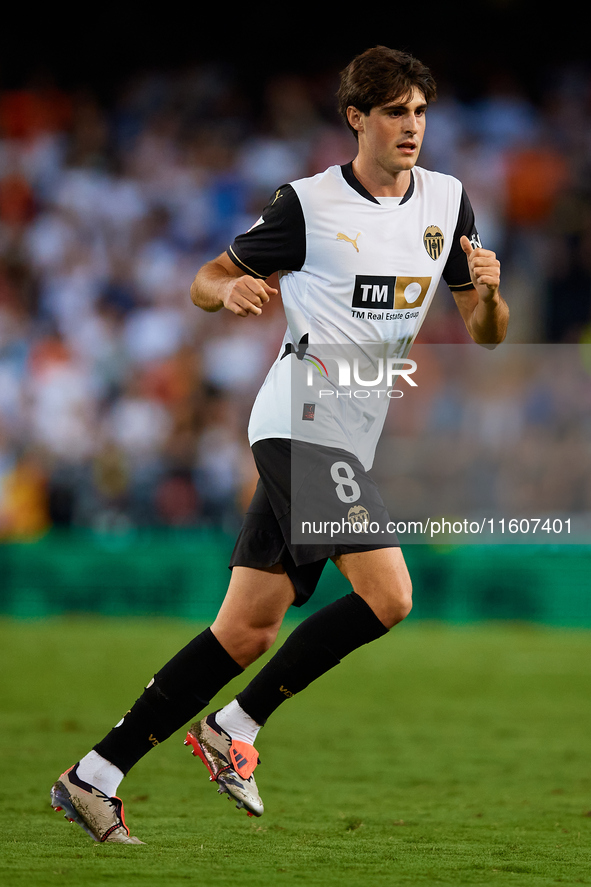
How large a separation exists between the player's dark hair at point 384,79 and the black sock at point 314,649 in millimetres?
1619

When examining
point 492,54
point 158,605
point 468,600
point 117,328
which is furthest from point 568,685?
point 492,54

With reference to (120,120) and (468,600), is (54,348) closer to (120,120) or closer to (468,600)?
(120,120)

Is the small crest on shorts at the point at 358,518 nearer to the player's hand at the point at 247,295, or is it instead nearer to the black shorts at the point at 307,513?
the black shorts at the point at 307,513

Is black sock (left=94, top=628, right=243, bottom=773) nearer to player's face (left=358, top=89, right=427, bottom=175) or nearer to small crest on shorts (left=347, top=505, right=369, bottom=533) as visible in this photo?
small crest on shorts (left=347, top=505, right=369, bottom=533)

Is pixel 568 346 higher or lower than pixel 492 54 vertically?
lower

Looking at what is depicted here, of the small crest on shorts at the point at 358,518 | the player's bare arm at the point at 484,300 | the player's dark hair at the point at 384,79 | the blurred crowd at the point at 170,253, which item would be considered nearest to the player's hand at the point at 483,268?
the player's bare arm at the point at 484,300

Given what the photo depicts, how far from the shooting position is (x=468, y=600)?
1013 cm

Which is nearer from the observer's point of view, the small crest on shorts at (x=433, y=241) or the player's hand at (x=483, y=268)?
the player's hand at (x=483, y=268)

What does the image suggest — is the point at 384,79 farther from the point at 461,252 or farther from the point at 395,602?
the point at 395,602

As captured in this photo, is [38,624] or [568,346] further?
[568,346]

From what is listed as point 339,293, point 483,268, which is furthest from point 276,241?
point 483,268

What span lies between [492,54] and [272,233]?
11488 millimetres

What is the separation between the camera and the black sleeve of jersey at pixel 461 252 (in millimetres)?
3977

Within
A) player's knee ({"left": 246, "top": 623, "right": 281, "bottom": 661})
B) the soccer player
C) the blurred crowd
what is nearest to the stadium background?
the blurred crowd
